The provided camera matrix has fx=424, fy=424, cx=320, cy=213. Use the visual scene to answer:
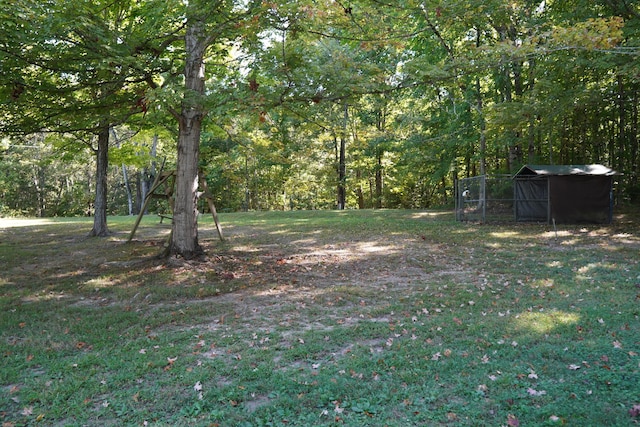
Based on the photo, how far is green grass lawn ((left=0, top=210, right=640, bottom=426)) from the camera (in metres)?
3.07

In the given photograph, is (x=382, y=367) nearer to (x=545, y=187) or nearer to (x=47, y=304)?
(x=47, y=304)

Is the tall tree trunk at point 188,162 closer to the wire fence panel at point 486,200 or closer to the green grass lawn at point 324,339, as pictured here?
the green grass lawn at point 324,339

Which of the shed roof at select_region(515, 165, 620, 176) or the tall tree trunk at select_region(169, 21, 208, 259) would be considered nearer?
the tall tree trunk at select_region(169, 21, 208, 259)

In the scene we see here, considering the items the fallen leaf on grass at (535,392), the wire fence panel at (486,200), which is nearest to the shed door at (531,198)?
the wire fence panel at (486,200)

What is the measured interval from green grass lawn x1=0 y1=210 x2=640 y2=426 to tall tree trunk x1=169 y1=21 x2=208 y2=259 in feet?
1.73

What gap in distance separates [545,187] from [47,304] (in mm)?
15398

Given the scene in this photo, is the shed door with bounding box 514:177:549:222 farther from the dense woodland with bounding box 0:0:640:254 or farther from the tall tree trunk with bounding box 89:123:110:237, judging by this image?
the tall tree trunk with bounding box 89:123:110:237

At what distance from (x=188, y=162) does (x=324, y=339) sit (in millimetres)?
5026

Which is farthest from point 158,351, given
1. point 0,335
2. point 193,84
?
point 193,84

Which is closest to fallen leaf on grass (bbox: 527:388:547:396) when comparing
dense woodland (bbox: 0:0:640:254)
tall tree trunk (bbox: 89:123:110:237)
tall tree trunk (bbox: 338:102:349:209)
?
dense woodland (bbox: 0:0:640:254)

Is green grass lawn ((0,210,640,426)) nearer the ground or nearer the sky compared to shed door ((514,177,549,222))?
nearer the ground

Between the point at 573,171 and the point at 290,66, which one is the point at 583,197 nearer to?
the point at 573,171

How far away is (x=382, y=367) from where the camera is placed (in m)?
3.74

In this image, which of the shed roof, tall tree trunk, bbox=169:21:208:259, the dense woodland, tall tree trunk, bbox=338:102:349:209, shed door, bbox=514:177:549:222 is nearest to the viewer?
the dense woodland
